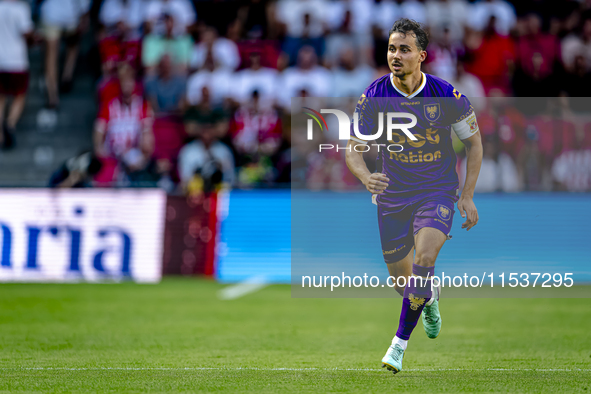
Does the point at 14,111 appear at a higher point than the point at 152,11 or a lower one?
lower

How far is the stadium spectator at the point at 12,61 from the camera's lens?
15531 millimetres

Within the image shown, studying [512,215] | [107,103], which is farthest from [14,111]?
[512,215]

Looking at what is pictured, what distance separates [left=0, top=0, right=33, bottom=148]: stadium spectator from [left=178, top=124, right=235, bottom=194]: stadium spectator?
4205mm

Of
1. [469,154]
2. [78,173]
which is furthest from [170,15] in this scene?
[469,154]

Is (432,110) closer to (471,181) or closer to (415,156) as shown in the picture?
(415,156)

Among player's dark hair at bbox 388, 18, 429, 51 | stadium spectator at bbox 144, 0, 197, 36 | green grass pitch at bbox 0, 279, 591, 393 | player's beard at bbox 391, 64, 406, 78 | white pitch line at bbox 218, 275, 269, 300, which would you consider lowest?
white pitch line at bbox 218, 275, 269, 300

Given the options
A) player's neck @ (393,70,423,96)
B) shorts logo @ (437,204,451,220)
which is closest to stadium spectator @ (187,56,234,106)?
player's neck @ (393,70,423,96)

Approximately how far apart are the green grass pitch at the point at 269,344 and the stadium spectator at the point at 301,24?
18.4 feet

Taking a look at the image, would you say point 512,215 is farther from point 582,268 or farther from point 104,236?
point 104,236

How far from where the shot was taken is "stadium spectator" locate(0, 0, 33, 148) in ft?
51.0

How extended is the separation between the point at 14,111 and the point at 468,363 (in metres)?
12.4

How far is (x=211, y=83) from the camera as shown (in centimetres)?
1507

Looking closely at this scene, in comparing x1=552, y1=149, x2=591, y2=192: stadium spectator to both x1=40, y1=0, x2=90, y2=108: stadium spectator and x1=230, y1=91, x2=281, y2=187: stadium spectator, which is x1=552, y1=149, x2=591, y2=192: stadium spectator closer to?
x1=230, y1=91, x2=281, y2=187: stadium spectator

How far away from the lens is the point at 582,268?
39.3ft
